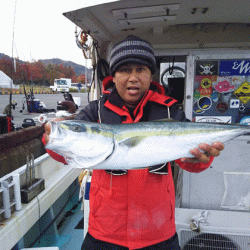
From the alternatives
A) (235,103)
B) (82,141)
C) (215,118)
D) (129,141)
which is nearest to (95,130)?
(82,141)

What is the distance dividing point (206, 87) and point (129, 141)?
252 centimetres

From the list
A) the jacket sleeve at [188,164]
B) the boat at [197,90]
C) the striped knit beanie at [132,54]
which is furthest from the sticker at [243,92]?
the striped knit beanie at [132,54]

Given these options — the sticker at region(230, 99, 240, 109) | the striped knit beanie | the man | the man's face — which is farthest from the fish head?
the sticker at region(230, 99, 240, 109)

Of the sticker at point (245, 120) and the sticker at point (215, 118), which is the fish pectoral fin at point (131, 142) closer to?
the sticker at point (215, 118)

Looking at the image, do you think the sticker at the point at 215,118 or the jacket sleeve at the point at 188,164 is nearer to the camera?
the jacket sleeve at the point at 188,164

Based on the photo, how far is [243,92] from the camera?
136 inches

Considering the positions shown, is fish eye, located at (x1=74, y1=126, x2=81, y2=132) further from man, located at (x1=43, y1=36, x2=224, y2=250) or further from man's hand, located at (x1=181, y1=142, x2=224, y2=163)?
man's hand, located at (x1=181, y1=142, x2=224, y2=163)

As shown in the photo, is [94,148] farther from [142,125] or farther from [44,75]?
[44,75]

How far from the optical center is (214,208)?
10.8 ft

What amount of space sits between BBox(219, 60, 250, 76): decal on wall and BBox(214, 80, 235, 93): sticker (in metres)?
0.15

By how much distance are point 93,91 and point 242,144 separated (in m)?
2.74

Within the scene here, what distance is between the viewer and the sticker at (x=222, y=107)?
11.5ft

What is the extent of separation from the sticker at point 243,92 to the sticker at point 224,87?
10cm

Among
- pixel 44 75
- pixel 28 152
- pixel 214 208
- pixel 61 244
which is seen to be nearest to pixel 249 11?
pixel 214 208
